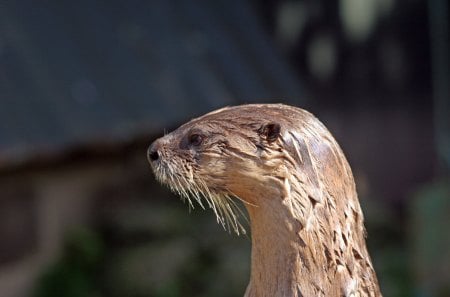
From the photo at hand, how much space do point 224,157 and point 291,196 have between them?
0.18m

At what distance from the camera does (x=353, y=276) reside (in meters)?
2.39

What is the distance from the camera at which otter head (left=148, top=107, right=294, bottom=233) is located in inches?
94.0

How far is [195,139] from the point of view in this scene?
248 centimetres

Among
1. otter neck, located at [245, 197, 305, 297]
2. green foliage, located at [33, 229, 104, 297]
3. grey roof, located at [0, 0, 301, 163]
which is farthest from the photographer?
green foliage, located at [33, 229, 104, 297]

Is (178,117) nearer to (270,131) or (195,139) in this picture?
(195,139)

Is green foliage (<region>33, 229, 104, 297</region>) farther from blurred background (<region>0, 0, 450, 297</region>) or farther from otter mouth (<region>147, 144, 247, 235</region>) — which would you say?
otter mouth (<region>147, 144, 247, 235</region>)

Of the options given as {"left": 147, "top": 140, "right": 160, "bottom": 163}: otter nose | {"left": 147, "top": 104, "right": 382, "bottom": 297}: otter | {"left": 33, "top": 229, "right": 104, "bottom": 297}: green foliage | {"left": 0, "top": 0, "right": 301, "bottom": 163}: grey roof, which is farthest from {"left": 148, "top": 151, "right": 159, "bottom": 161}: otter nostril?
{"left": 33, "top": 229, "right": 104, "bottom": 297}: green foliage

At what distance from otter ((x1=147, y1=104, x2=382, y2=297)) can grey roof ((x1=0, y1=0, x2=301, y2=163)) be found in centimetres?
451

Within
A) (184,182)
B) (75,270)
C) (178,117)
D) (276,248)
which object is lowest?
(75,270)

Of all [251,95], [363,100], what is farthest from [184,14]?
[363,100]

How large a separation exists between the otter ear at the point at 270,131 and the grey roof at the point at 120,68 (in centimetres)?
457

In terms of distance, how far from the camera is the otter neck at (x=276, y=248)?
7.71ft

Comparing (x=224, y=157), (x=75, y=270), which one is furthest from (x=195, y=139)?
(x=75, y=270)

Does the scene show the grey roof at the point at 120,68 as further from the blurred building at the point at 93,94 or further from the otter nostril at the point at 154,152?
the otter nostril at the point at 154,152
